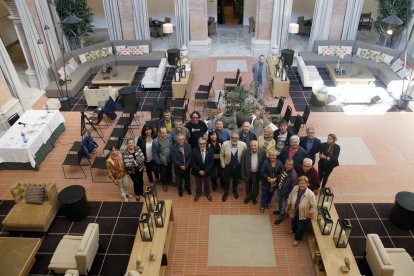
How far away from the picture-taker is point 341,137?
973 centimetres

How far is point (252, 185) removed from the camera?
7289 mm

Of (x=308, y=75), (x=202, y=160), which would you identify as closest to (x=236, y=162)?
(x=202, y=160)

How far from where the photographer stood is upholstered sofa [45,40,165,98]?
12633 mm

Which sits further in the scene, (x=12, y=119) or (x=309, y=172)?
(x=12, y=119)

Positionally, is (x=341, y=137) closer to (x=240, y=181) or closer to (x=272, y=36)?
(x=240, y=181)

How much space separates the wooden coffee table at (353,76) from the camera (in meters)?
12.0

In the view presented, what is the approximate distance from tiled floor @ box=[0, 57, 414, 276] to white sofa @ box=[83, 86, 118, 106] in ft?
1.95

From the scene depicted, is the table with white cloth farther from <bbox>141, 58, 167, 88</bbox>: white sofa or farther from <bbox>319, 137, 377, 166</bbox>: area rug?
<bbox>319, 137, 377, 166</bbox>: area rug

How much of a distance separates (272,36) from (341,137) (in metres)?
6.68

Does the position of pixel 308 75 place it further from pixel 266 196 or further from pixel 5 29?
pixel 5 29

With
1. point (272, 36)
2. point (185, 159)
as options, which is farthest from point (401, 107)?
point (185, 159)

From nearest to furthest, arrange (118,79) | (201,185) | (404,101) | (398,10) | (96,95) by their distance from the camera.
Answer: (201,185) < (404,101) < (96,95) < (118,79) < (398,10)

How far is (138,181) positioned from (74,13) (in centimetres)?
961

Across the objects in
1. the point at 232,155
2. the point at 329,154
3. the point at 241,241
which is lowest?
the point at 241,241
